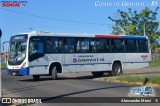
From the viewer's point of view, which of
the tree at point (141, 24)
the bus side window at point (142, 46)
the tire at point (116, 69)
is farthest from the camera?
the tree at point (141, 24)

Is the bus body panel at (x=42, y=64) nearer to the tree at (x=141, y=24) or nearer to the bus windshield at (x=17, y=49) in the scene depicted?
the bus windshield at (x=17, y=49)

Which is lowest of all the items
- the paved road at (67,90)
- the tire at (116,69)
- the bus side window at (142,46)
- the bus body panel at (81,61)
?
the paved road at (67,90)

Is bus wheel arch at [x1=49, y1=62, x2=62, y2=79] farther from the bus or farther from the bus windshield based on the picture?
the bus windshield

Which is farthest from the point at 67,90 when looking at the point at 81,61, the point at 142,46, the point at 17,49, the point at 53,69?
the point at 142,46

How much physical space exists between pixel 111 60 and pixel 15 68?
752 centimetres

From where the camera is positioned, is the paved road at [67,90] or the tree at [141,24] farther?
the tree at [141,24]

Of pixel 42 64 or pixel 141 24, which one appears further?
pixel 141 24

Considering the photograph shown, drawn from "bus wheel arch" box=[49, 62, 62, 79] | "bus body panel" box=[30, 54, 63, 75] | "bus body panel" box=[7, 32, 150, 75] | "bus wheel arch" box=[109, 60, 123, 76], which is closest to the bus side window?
"bus body panel" box=[7, 32, 150, 75]

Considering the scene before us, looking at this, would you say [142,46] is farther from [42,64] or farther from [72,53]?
[42,64]

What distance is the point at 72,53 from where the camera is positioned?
87.7ft

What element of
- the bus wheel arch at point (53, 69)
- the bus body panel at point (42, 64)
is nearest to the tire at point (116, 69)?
the bus wheel arch at point (53, 69)

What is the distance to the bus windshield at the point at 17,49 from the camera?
24.8 meters

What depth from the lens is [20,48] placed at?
Result: 82.3 feet

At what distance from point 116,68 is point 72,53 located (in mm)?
4438
